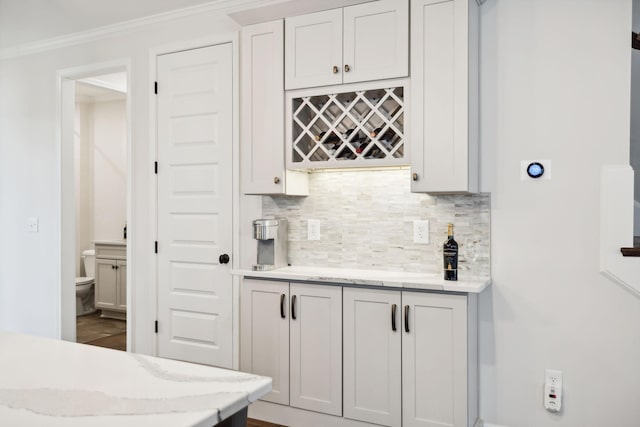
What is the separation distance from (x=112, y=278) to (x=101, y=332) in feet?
2.29

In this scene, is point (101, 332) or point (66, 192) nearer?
point (66, 192)

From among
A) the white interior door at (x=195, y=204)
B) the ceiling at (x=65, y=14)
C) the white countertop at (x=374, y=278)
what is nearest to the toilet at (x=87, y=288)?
the white interior door at (x=195, y=204)

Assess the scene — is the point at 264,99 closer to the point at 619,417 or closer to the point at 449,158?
the point at 449,158

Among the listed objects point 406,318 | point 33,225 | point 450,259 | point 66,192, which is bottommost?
point 406,318

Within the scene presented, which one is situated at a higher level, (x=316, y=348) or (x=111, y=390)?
(x=111, y=390)

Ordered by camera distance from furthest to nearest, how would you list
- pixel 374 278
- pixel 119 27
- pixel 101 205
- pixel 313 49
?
pixel 101 205, pixel 119 27, pixel 313 49, pixel 374 278

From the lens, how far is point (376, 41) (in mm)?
2781

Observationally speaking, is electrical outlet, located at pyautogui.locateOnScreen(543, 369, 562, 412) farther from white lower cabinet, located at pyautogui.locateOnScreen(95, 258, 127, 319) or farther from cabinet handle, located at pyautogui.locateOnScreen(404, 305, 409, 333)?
white lower cabinet, located at pyautogui.locateOnScreen(95, 258, 127, 319)

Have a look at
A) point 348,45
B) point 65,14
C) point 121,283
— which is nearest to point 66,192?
point 65,14

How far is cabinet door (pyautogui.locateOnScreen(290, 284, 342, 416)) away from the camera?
9.18 ft

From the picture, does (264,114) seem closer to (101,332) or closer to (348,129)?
(348,129)

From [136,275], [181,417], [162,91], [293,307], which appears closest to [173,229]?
[136,275]

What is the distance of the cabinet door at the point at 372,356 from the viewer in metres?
2.65

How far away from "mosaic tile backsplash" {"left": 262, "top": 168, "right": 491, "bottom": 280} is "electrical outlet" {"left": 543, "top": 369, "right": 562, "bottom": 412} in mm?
609
